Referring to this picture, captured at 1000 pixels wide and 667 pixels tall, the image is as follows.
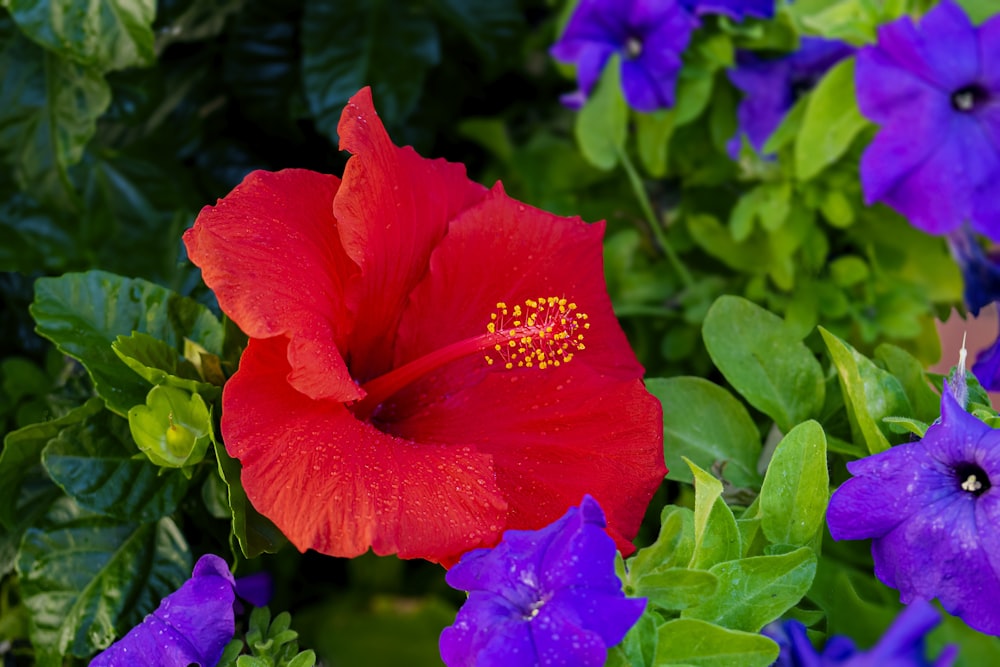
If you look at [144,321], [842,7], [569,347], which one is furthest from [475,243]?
[842,7]

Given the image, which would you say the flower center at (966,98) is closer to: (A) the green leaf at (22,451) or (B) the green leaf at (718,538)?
(B) the green leaf at (718,538)

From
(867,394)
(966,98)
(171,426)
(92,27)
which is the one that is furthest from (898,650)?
Answer: (92,27)

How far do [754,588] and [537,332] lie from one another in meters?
0.16

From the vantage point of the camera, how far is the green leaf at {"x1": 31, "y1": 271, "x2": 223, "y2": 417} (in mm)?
504

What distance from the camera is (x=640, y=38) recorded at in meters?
0.72

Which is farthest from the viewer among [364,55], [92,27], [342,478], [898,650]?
[364,55]

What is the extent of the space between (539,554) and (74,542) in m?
0.28

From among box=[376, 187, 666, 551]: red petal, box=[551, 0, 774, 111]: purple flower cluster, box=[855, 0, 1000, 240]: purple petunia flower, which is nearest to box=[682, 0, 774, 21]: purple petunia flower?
box=[551, 0, 774, 111]: purple flower cluster

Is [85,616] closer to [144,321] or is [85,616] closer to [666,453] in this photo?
[144,321]

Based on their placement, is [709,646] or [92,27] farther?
[92,27]

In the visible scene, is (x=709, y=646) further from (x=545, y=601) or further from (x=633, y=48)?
(x=633, y=48)

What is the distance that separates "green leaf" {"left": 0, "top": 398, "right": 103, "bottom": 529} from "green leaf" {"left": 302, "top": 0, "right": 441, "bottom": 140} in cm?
36

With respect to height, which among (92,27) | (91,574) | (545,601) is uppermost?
(92,27)

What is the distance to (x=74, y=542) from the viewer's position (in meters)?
0.53
